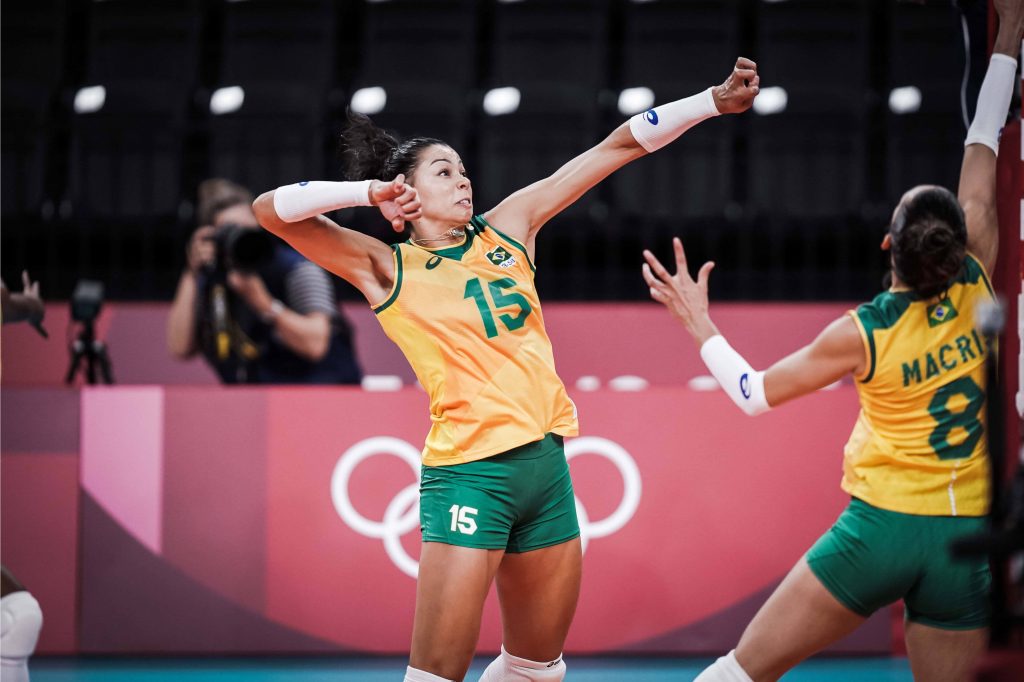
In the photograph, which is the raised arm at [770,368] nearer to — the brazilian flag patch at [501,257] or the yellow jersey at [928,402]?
the yellow jersey at [928,402]

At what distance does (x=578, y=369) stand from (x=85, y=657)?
3444 mm

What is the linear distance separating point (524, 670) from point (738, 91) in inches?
67.0

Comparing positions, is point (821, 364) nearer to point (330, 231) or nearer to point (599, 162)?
point (599, 162)

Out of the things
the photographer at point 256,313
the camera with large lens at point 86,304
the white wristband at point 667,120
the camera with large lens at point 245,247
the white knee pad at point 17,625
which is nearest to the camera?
the white wristband at point 667,120

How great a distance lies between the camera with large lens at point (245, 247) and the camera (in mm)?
5258

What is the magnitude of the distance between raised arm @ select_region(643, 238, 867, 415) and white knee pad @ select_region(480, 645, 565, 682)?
90 centimetres

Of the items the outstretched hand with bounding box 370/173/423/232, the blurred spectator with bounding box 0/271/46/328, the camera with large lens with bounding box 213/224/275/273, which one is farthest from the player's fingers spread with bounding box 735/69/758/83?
the camera with large lens with bounding box 213/224/275/273

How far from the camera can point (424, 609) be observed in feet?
9.82

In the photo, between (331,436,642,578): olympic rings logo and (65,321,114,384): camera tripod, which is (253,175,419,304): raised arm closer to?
(331,436,642,578): olympic rings logo

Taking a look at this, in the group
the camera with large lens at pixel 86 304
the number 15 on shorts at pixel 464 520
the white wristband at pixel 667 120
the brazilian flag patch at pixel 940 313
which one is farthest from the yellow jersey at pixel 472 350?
the camera with large lens at pixel 86 304

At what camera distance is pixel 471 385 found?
10.2ft

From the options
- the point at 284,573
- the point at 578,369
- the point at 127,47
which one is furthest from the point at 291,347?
the point at 127,47

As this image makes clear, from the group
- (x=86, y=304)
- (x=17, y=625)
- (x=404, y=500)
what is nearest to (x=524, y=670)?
(x=17, y=625)

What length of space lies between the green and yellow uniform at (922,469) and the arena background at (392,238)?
2.20 meters
